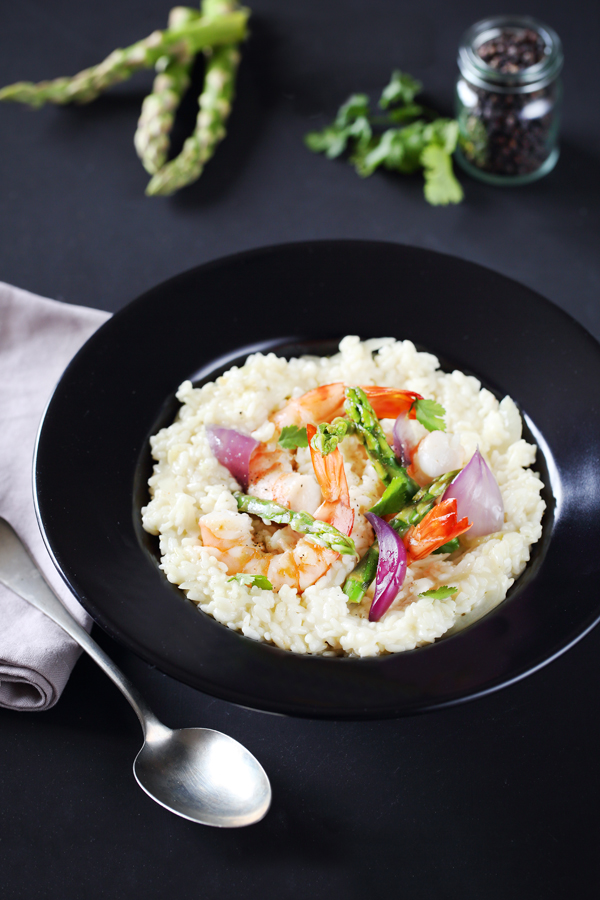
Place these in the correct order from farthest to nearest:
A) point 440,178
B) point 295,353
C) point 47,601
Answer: point 440,178 < point 295,353 < point 47,601

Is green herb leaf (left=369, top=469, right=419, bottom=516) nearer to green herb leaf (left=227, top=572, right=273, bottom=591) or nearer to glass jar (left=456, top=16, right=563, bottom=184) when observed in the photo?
green herb leaf (left=227, top=572, right=273, bottom=591)

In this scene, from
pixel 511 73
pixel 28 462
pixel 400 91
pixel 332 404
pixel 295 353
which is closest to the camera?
pixel 332 404

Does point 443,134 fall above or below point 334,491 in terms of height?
above

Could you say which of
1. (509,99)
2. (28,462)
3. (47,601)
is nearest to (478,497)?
(47,601)

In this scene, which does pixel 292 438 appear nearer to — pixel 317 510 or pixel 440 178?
pixel 317 510

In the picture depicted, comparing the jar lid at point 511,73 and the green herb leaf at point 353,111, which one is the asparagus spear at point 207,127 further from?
the jar lid at point 511,73

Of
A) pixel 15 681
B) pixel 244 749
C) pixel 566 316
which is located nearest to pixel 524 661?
pixel 244 749

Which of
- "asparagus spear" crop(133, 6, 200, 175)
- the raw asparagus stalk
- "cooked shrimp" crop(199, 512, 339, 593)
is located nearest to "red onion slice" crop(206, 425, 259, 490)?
"cooked shrimp" crop(199, 512, 339, 593)

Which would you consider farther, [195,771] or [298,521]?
[298,521]

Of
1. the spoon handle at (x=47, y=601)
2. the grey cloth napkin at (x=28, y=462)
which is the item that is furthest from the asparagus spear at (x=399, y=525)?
the grey cloth napkin at (x=28, y=462)
